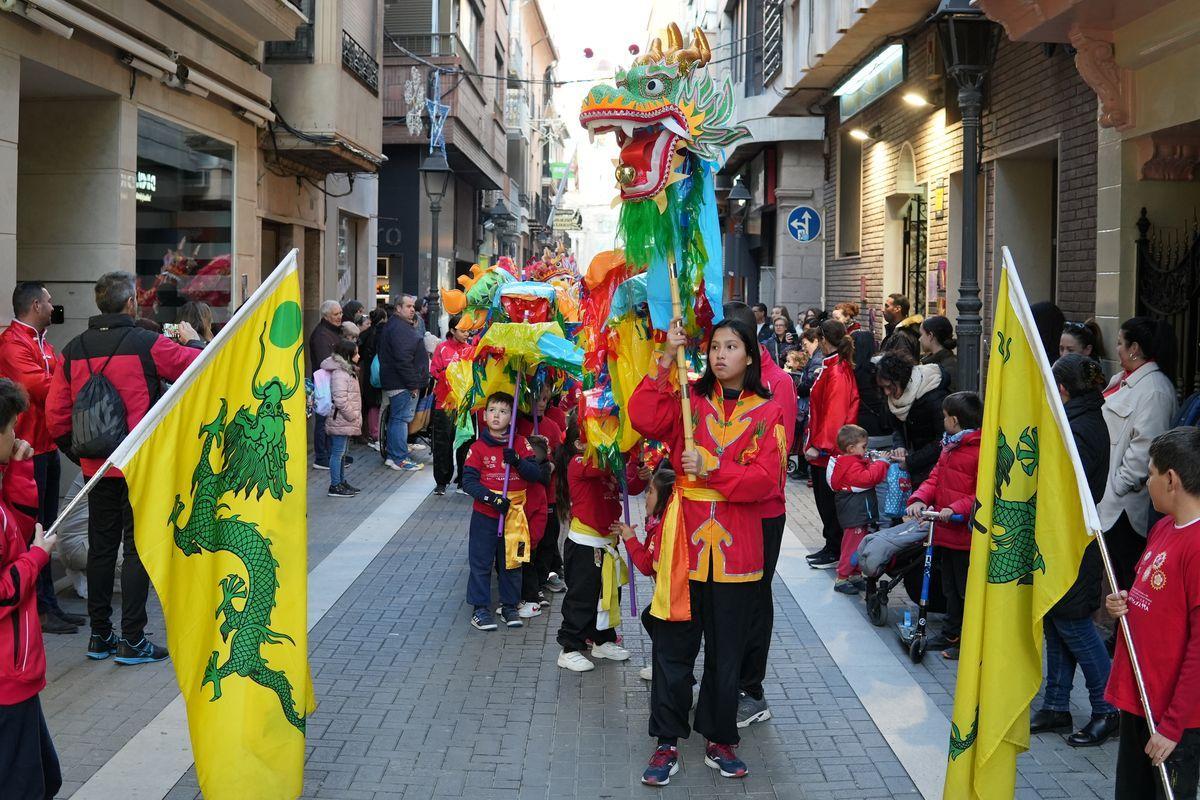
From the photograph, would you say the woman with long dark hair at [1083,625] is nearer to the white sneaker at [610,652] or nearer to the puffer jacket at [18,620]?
the white sneaker at [610,652]

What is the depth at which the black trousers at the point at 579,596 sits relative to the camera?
663cm

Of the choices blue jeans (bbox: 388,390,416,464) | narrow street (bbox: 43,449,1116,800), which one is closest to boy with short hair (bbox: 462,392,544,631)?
narrow street (bbox: 43,449,1116,800)

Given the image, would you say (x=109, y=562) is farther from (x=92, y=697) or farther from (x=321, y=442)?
(x=321, y=442)

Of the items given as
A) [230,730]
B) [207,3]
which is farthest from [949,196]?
[230,730]

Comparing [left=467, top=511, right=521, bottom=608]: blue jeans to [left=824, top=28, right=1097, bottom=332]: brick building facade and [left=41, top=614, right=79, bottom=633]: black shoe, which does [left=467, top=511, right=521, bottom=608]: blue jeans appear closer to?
[left=41, top=614, right=79, bottom=633]: black shoe

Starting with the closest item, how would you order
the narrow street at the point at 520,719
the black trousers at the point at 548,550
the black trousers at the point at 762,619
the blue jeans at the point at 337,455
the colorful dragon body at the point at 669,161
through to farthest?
the narrow street at the point at 520,719 → the black trousers at the point at 762,619 → the colorful dragon body at the point at 669,161 → the black trousers at the point at 548,550 → the blue jeans at the point at 337,455

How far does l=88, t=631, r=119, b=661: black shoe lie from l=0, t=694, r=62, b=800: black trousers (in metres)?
2.73

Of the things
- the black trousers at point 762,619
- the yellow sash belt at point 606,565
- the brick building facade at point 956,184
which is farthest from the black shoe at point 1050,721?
the brick building facade at point 956,184

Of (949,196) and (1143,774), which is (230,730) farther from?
(949,196)

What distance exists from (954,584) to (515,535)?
2.66 meters

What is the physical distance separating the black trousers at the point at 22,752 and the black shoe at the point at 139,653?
261cm

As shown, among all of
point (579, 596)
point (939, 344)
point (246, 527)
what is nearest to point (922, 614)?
point (579, 596)

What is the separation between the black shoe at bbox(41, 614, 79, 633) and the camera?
7.14 meters

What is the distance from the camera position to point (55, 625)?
7.17m
